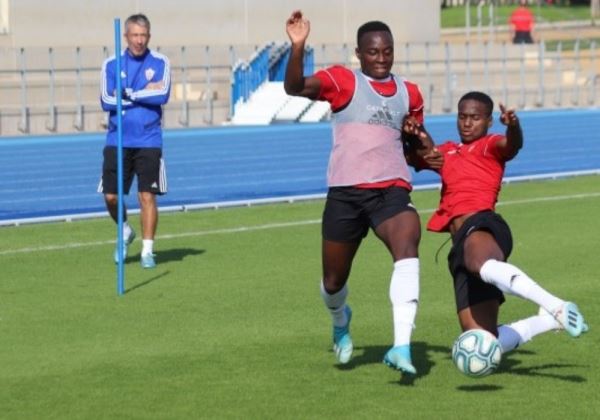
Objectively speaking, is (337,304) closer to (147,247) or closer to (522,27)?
(147,247)

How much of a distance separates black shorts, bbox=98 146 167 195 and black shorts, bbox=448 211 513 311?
5.36 metres

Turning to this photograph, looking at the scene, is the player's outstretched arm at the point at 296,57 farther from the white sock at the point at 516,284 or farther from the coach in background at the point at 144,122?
the coach in background at the point at 144,122

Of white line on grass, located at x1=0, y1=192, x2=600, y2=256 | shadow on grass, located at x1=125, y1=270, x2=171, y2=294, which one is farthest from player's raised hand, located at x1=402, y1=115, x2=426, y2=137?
white line on grass, located at x1=0, y1=192, x2=600, y2=256

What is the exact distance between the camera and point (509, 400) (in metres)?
7.69

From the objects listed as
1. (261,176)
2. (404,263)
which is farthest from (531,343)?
(261,176)

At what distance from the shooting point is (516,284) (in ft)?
25.6

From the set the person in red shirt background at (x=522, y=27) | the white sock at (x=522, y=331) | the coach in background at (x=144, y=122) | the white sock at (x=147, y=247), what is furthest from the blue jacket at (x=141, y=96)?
the person in red shirt background at (x=522, y=27)

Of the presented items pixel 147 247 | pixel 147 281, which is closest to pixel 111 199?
pixel 147 247

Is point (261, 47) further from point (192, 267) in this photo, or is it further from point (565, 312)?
point (565, 312)

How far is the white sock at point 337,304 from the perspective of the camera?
8.65 m

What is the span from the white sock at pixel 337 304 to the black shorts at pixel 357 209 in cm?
32

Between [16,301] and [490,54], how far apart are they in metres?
34.3

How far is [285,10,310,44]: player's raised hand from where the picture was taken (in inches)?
316

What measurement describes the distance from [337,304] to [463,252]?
0.87 metres
